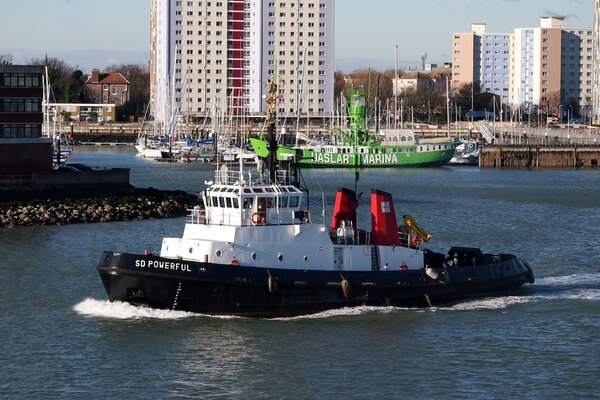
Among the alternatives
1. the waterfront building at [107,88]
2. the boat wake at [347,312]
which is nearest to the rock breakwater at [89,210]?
the boat wake at [347,312]

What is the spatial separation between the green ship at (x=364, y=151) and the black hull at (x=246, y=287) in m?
77.9

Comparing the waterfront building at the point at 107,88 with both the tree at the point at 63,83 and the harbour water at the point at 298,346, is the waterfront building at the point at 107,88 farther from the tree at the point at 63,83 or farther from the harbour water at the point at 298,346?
the harbour water at the point at 298,346

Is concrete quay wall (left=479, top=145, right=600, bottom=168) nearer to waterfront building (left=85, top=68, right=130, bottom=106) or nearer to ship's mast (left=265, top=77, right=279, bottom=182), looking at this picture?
waterfront building (left=85, top=68, right=130, bottom=106)

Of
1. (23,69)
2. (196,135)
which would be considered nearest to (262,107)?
(196,135)

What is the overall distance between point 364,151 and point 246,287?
8396cm

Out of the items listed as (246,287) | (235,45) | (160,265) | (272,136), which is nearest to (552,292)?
(272,136)

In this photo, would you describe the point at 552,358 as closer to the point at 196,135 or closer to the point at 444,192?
the point at 444,192

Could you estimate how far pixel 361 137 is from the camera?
115438 mm

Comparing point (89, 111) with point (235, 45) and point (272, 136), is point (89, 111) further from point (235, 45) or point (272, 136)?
point (272, 136)

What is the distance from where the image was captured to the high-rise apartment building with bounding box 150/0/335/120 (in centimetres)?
16338

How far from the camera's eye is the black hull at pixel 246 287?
31328 mm

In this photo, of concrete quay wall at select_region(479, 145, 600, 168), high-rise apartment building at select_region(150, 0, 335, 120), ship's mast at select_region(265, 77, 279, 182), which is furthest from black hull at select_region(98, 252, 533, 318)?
high-rise apartment building at select_region(150, 0, 335, 120)

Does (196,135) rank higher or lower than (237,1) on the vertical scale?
lower

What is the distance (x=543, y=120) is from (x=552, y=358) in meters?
163
